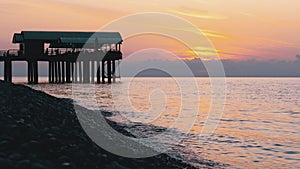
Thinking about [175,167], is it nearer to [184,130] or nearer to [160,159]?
[160,159]

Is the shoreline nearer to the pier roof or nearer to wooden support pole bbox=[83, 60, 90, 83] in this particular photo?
the pier roof

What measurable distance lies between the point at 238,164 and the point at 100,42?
58.2 meters

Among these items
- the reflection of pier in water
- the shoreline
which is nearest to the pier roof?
the reflection of pier in water

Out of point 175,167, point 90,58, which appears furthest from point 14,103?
point 90,58

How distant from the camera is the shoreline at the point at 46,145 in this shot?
8300 mm

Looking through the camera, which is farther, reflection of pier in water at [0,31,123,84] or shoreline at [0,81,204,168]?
reflection of pier in water at [0,31,123,84]

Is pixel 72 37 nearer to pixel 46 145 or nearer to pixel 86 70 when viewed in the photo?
pixel 86 70

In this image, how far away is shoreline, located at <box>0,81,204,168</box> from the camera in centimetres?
830

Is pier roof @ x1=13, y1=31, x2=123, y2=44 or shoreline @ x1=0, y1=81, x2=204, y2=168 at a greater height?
pier roof @ x1=13, y1=31, x2=123, y2=44

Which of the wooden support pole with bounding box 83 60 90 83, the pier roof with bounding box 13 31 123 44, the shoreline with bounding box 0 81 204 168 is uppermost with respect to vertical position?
the pier roof with bounding box 13 31 123 44

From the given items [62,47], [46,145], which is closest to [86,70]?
[62,47]

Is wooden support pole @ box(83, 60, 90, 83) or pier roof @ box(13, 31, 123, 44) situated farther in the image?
wooden support pole @ box(83, 60, 90, 83)

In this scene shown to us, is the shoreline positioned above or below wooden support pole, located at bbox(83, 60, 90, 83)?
below

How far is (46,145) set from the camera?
30.2ft
